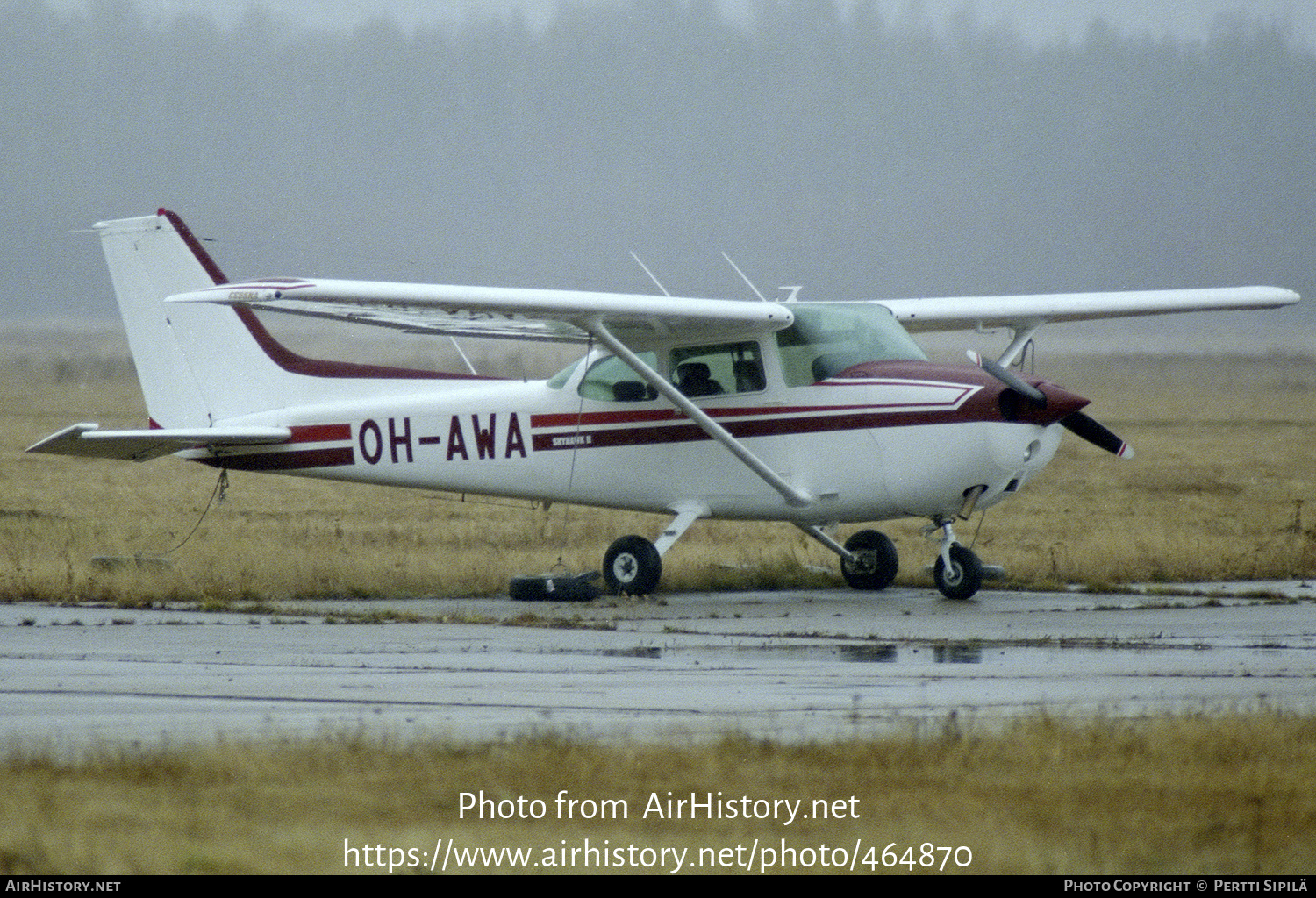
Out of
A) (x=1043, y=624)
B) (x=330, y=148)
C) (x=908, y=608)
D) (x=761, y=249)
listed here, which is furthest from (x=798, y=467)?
(x=330, y=148)

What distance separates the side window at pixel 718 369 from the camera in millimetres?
15578

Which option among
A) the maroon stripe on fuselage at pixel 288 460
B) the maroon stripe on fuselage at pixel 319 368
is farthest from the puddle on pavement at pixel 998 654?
the maroon stripe on fuselage at pixel 319 368

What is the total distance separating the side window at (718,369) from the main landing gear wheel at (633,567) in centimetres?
141

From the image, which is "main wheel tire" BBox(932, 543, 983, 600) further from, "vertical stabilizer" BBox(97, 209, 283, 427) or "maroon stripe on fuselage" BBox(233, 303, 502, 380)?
"vertical stabilizer" BBox(97, 209, 283, 427)

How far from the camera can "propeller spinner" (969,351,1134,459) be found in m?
14.4

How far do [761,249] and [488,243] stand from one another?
980 inches

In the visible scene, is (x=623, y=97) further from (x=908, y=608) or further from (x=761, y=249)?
(x=908, y=608)

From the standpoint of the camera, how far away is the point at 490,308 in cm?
1434

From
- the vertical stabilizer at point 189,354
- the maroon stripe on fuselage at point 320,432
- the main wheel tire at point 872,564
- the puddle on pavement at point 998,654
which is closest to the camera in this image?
the puddle on pavement at point 998,654

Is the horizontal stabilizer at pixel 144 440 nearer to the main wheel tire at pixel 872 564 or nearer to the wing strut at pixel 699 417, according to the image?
the wing strut at pixel 699 417

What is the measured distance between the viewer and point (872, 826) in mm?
6172

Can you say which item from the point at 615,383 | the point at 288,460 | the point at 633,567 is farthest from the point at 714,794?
the point at 288,460

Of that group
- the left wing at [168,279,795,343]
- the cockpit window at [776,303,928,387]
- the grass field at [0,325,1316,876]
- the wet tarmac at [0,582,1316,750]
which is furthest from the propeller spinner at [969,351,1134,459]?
the grass field at [0,325,1316,876]

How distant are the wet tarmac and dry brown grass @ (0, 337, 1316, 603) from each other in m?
1.53
